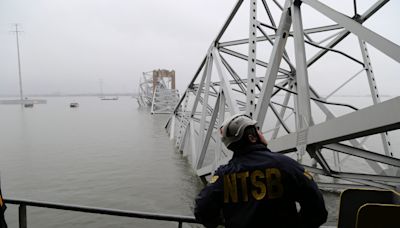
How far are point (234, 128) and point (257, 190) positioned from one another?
1.40 ft

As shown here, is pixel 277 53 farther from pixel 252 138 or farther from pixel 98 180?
pixel 98 180

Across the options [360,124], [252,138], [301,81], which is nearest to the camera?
[252,138]

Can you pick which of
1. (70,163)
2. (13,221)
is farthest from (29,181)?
(13,221)

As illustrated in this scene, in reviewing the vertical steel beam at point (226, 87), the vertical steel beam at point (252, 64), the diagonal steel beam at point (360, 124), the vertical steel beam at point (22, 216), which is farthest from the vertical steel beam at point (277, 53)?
the vertical steel beam at point (22, 216)

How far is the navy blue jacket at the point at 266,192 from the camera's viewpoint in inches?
73.8

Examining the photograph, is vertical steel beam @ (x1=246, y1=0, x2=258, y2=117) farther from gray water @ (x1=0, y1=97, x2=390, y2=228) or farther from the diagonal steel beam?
gray water @ (x1=0, y1=97, x2=390, y2=228)

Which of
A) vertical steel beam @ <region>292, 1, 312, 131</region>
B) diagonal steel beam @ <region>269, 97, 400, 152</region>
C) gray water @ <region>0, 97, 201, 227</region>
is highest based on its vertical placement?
vertical steel beam @ <region>292, 1, 312, 131</region>

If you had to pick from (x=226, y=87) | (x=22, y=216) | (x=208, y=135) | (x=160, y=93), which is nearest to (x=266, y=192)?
(x=22, y=216)

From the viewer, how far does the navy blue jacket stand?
188 centimetres

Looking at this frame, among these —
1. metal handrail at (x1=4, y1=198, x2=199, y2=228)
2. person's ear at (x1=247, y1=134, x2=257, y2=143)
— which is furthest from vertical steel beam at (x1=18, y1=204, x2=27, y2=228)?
person's ear at (x1=247, y1=134, x2=257, y2=143)

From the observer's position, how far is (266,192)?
188 centimetres

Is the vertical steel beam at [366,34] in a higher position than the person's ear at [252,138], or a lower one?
higher

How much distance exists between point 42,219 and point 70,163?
8.77 meters

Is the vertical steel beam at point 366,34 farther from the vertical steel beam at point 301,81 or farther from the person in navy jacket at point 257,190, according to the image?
the person in navy jacket at point 257,190
